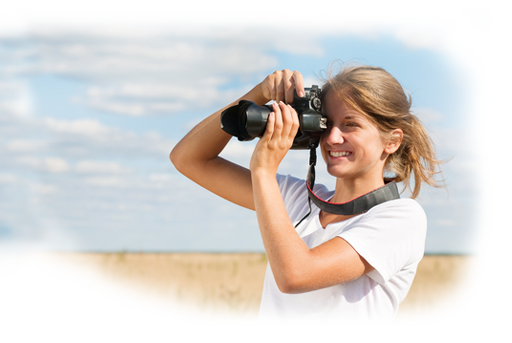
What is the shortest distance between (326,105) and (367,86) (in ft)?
0.48

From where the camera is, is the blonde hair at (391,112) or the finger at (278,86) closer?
the blonde hair at (391,112)

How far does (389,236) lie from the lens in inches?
52.4

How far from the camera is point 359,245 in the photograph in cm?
129

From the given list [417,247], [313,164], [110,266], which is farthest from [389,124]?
[110,266]

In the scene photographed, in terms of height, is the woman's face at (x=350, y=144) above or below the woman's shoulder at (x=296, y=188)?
above

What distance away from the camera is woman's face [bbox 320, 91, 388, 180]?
4.88ft

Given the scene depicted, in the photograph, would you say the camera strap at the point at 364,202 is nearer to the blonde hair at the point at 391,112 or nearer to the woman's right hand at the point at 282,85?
the blonde hair at the point at 391,112

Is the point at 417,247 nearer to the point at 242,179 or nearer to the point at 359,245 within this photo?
the point at 359,245

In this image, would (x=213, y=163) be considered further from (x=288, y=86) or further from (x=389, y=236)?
(x=389, y=236)

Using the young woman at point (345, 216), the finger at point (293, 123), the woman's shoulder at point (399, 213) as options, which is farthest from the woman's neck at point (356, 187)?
the finger at point (293, 123)

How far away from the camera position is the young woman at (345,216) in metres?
1.28

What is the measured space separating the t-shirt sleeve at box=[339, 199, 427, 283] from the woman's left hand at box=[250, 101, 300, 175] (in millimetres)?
288

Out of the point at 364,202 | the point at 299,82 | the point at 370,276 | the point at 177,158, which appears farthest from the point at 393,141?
the point at 177,158

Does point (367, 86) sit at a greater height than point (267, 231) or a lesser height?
greater
